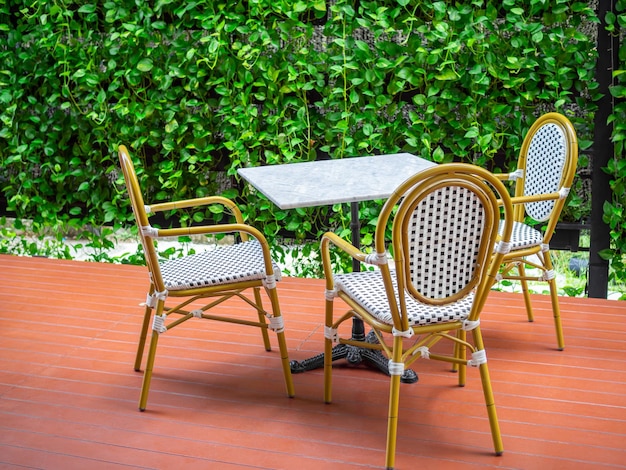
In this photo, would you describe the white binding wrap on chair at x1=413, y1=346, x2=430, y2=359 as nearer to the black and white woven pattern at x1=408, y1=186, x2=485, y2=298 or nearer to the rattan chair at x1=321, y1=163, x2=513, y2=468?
the rattan chair at x1=321, y1=163, x2=513, y2=468

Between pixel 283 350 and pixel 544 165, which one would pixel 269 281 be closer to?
pixel 283 350

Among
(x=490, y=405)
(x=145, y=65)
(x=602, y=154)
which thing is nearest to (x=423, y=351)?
(x=490, y=405)

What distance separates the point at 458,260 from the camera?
2.28 m

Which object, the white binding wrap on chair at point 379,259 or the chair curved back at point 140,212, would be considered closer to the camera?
the white binding wrap on chair at point 379,259

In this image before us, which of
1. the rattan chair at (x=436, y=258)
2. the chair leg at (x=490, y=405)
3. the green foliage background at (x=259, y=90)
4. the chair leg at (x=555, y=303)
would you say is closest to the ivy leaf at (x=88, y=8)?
the green foliage background at (x=259, y=90)

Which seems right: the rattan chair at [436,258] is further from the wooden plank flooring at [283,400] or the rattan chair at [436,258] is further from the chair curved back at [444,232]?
the wooden plank flooring at [283,400]

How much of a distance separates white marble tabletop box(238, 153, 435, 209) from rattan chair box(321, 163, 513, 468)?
7.6 inches

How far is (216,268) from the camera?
2842mm

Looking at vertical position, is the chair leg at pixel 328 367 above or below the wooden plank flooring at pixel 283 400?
above

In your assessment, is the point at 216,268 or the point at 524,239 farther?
the point at 524,239

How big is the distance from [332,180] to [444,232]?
70 centimetres

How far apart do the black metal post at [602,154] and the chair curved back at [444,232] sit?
1746mm

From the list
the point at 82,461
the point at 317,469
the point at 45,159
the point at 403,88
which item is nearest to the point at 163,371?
the point at 82,461

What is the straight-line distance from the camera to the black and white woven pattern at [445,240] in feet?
7.19
